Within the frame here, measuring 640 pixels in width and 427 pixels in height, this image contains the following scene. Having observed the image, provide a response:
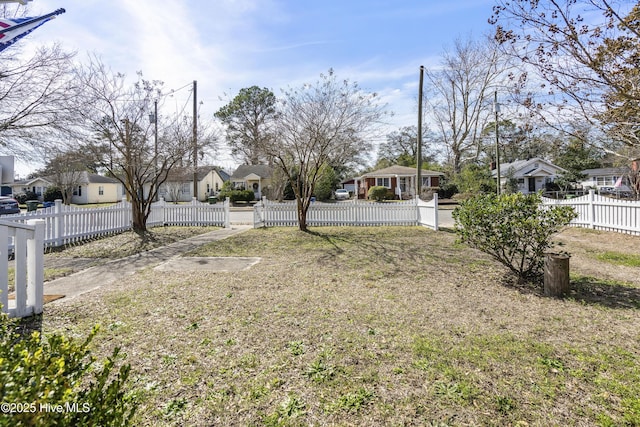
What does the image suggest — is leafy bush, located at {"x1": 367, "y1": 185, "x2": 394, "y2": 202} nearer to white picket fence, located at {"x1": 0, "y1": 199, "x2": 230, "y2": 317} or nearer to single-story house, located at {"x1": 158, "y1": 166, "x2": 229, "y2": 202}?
single-story house, located at {"x1": 158, "y1": 166, "x2": 229, "y2": 202}

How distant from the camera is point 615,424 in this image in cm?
211

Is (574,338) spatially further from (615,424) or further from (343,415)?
(343,415)

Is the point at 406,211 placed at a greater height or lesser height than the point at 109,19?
lesser

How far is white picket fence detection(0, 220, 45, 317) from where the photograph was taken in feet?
11.3

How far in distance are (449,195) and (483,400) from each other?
30.7 meters

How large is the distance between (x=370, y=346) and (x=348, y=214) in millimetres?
10021

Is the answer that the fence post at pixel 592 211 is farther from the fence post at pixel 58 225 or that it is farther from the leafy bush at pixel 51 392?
the fence post at pixel 58 225

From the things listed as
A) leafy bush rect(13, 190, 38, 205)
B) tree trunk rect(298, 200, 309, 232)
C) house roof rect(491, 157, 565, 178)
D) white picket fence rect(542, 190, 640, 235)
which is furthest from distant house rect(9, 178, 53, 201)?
house roof rect(491, 157, 565, 178)

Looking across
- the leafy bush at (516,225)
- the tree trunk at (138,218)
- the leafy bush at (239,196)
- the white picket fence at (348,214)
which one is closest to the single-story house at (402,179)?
the leafy bush at (239,196)

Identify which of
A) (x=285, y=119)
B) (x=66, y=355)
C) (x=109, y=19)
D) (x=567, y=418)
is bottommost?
(x=567, y=418)

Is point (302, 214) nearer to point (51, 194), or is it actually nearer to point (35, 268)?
point (35, 268)

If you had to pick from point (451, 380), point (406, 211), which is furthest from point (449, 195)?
point (451, 380)

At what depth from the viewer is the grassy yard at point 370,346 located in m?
2.27

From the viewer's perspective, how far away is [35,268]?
375 cm
